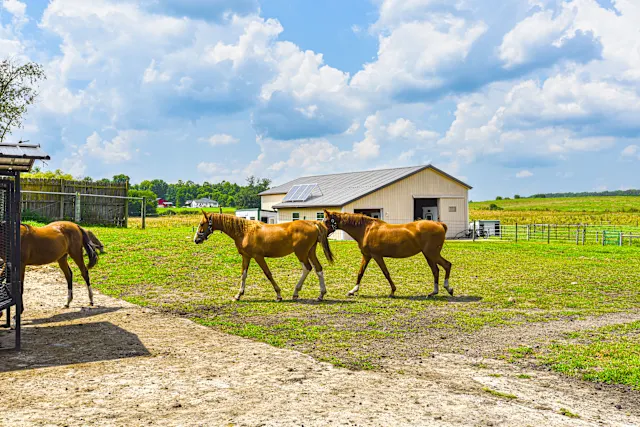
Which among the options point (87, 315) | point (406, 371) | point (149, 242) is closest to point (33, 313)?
point (87, 315)

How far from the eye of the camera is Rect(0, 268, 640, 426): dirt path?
15.1 feet

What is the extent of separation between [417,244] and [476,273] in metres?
4.70

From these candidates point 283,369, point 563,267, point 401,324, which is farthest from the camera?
point 563,267

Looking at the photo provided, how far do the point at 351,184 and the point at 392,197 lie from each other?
13.7 feet

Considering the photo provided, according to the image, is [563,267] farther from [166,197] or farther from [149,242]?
[166,197]

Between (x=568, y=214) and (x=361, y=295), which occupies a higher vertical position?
(x=568, y=214)

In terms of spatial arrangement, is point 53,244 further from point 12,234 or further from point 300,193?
point 300,193

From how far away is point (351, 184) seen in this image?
128 feet

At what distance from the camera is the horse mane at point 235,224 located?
1145 cm

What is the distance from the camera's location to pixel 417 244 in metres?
12.0

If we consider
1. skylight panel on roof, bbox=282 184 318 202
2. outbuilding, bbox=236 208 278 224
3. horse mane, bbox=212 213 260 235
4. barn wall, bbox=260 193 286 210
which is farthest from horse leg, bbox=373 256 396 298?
barn wall, bbox=260 193 286 210

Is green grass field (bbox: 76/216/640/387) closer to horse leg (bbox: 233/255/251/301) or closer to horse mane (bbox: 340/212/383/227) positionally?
horse leg (bbox: 233/255/251/301)

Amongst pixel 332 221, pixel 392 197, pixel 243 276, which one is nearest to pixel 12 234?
pixel 243 276

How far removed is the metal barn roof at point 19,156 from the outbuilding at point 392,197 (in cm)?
2652
